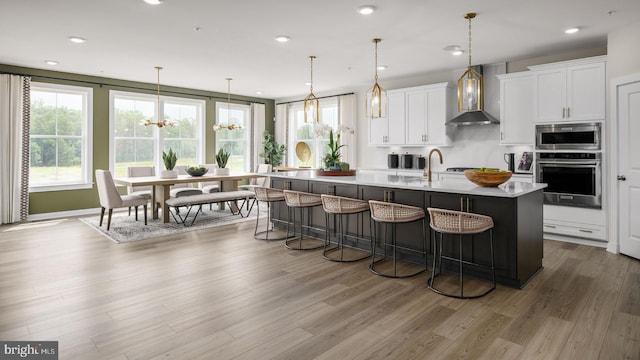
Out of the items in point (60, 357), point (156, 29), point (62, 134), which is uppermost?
point (156, 29)

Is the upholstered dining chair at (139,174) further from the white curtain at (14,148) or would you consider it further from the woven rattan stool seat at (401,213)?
the woven rattan stool seat at (401,213)

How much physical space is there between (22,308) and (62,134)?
201 inches

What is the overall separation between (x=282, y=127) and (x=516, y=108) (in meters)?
5.90

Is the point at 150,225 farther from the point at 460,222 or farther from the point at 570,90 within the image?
the point at 570,90

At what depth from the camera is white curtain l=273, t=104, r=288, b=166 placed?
32.5 ft

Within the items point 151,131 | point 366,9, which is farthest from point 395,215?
point 151,131

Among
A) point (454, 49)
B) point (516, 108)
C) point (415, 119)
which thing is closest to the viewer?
point (454, 49)

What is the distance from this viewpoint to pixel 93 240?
205 inches

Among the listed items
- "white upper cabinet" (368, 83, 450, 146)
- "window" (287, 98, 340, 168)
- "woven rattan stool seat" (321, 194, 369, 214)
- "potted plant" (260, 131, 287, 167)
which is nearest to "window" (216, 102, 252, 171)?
"potted plant" (260, 131, 287, 167)

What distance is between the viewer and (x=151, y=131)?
8148mm

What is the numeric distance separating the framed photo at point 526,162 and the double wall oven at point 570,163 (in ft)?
1.47

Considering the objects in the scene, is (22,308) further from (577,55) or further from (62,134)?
(577,55)

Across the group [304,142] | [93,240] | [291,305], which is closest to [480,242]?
[291,305]

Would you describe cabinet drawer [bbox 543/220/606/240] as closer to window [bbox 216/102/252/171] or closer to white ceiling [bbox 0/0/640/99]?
white ceiling [bbox 0/0/640/99]
